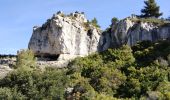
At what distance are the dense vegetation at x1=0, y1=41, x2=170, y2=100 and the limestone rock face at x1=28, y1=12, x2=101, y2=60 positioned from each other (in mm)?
12483

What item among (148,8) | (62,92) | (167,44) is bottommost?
(62,92)

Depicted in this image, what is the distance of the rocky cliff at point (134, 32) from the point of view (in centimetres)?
6949

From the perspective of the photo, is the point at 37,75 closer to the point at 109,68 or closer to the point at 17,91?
the point at 17,91

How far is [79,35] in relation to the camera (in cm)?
8100

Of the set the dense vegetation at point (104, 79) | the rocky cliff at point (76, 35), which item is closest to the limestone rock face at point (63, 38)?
the rocky cliff at point (76, 35)

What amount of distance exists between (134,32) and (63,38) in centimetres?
1170

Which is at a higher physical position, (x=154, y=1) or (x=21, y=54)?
(x=154, y=1)

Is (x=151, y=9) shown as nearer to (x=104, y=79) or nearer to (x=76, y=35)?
(x=76, y=35)

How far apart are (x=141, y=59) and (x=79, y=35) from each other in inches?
697

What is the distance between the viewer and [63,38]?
78.9 m

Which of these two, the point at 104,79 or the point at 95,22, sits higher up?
the point at 95,22

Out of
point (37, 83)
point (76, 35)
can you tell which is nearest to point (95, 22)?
point (76, 35)

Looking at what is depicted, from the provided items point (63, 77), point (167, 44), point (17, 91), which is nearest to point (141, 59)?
point (167, 44)

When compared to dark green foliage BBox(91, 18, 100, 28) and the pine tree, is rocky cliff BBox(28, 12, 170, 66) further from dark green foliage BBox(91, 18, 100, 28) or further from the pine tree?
the pine tree
